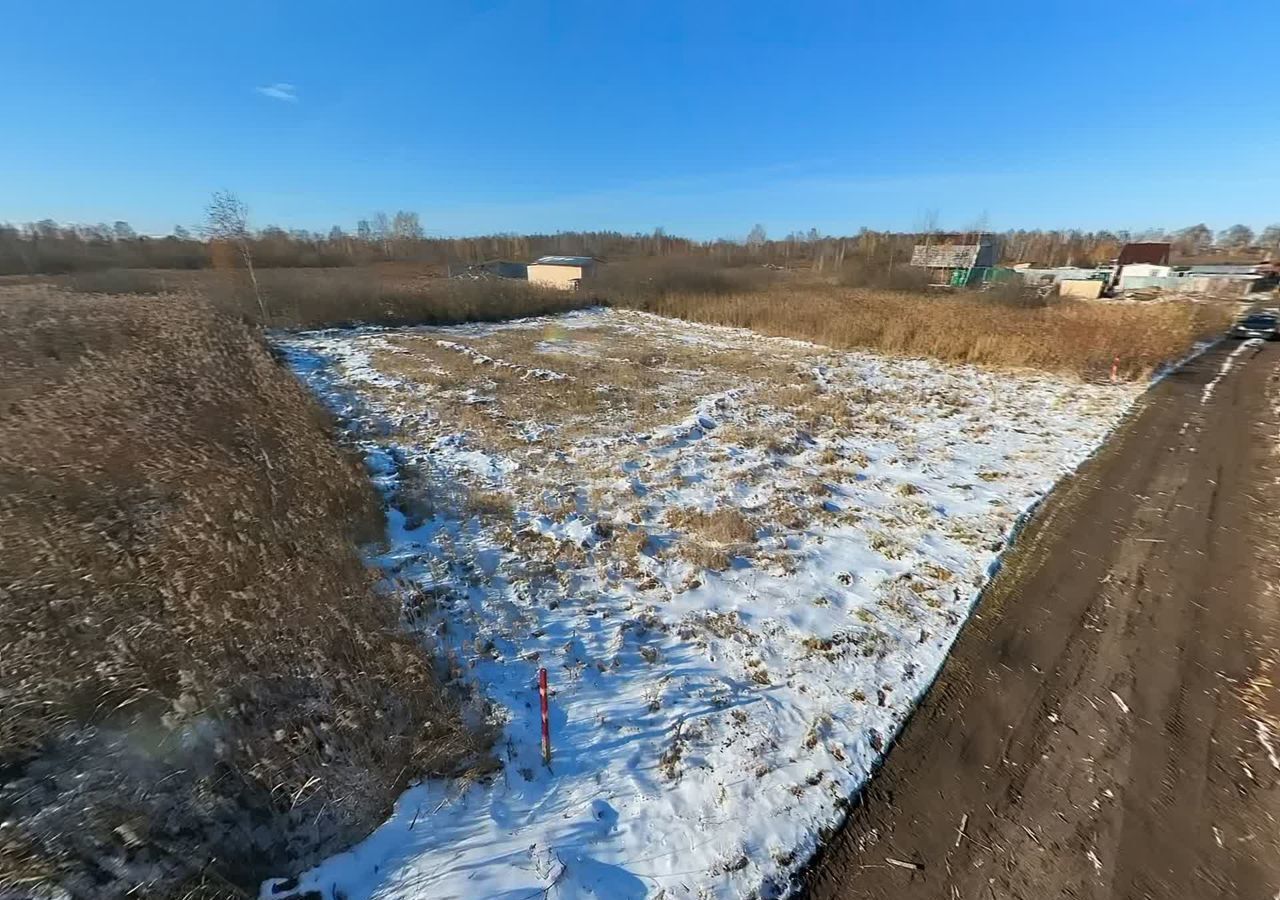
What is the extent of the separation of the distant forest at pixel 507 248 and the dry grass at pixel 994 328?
2587 centimetres

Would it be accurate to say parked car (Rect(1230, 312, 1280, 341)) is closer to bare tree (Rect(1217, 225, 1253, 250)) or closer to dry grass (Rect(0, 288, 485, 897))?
dry grass (Rect(0, 288, 485, 897))

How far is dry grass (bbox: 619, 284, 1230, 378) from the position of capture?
19766 mm

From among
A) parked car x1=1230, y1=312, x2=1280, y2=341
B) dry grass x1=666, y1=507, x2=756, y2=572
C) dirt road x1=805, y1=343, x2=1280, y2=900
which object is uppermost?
parked car x1=1230, y1=312, x2=1280, y2=341

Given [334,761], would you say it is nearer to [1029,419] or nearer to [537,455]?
[537,455]

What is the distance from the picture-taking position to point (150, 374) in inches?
432

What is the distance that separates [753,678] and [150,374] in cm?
1308

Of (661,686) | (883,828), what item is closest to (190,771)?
(661,686)

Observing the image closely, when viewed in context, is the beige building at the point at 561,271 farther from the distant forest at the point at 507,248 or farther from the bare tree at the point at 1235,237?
the bare tree at the point at 1235,237

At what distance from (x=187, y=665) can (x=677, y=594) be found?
15.6 feet

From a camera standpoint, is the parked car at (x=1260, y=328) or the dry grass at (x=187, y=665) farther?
the parked car at (x=1260, y=328)

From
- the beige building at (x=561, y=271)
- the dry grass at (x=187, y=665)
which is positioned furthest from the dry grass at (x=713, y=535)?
the beige building at (x=561, y=271)

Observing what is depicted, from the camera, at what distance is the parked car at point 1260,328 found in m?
24.3

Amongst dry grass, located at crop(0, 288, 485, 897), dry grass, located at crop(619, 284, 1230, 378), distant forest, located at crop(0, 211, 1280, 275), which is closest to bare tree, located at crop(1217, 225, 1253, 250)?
distant forest, located at crop(0, 211, 1280, 275)

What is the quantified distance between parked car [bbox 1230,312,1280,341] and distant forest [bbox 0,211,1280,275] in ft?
103
